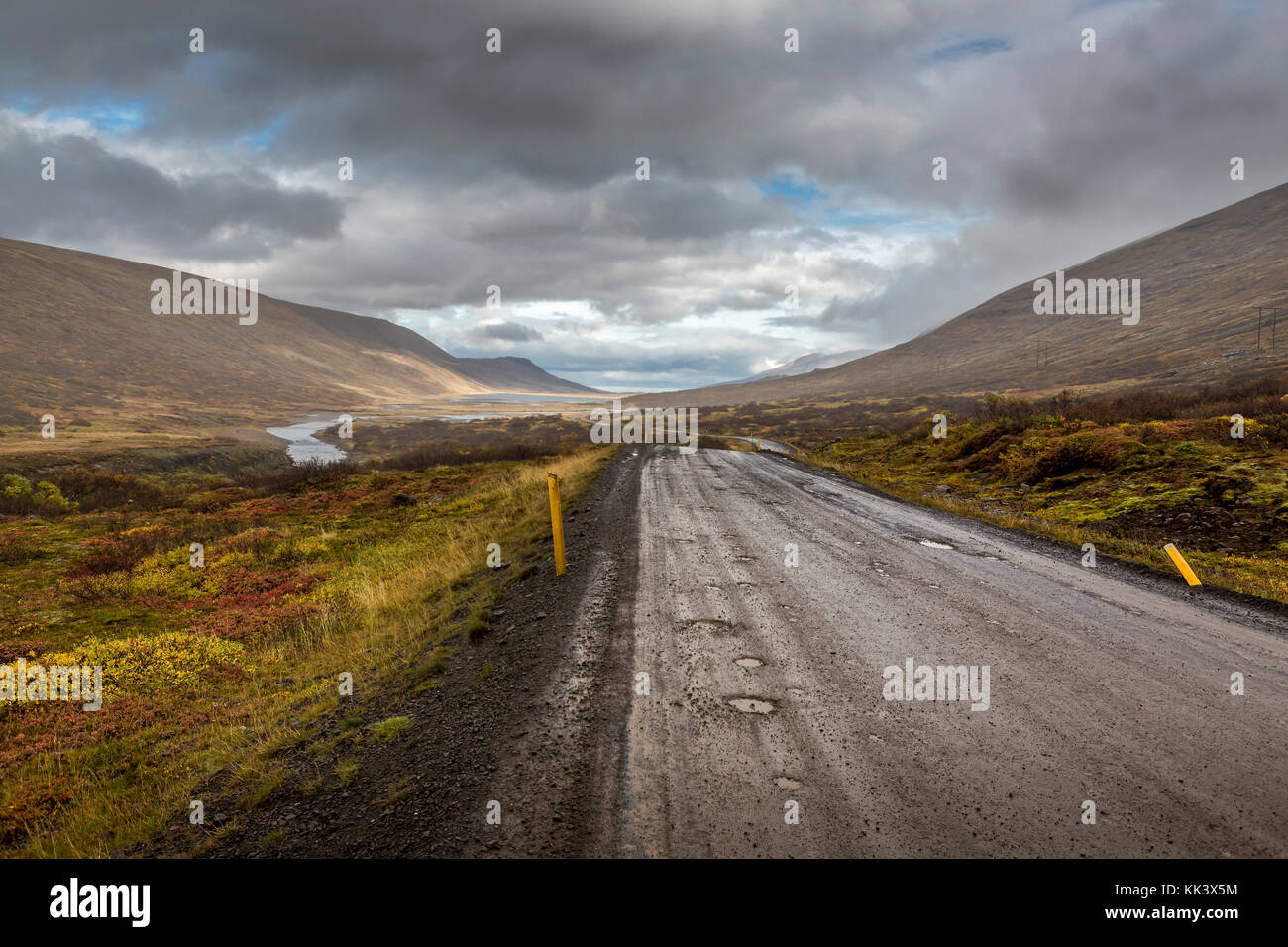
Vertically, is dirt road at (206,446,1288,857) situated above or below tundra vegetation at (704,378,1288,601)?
below

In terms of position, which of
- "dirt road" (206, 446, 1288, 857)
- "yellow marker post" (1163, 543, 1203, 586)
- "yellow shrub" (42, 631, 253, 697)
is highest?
"yellow marker post" (1163, 543, 1203, 586)

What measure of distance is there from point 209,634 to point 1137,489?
1983 cm

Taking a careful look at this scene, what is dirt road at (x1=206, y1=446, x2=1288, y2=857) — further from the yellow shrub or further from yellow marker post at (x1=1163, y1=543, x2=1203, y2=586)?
the yellow shrub

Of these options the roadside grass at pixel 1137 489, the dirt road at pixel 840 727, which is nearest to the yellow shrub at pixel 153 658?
the dirt road at pixel 840 727

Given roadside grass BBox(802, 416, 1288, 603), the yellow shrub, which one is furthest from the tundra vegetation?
the yellow shrub

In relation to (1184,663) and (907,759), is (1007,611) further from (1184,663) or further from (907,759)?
(907,759)

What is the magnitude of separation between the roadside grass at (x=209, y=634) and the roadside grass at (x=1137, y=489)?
1083 centimetres

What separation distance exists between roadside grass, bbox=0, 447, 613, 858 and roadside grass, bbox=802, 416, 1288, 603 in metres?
10.8

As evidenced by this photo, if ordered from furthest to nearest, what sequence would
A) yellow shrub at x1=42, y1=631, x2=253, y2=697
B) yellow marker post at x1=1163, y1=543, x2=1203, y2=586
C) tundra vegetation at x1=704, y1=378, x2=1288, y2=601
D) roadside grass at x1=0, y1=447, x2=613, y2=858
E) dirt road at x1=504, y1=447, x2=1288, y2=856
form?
tundra vegetation at x1=704, y1=378, x2=1288, y2=601, yellow shrub at x1=42, y1=631, x2=253, y2=697, yellow marker post at x1=1163, y1=543, x2=1203, y2=586, roadside grass at x1=0, y1=447, x2=613, y2=858, dirt road at x1=504, y1=447, x2=1288, y2=856

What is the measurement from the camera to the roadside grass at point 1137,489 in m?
9.83

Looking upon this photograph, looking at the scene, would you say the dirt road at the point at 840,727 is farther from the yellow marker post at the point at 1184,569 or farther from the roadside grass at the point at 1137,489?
the roadside grass at the point at 1137,489

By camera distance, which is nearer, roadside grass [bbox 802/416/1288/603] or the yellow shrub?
the yellow shrub

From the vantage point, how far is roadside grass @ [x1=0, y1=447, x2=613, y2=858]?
5.50 meters
